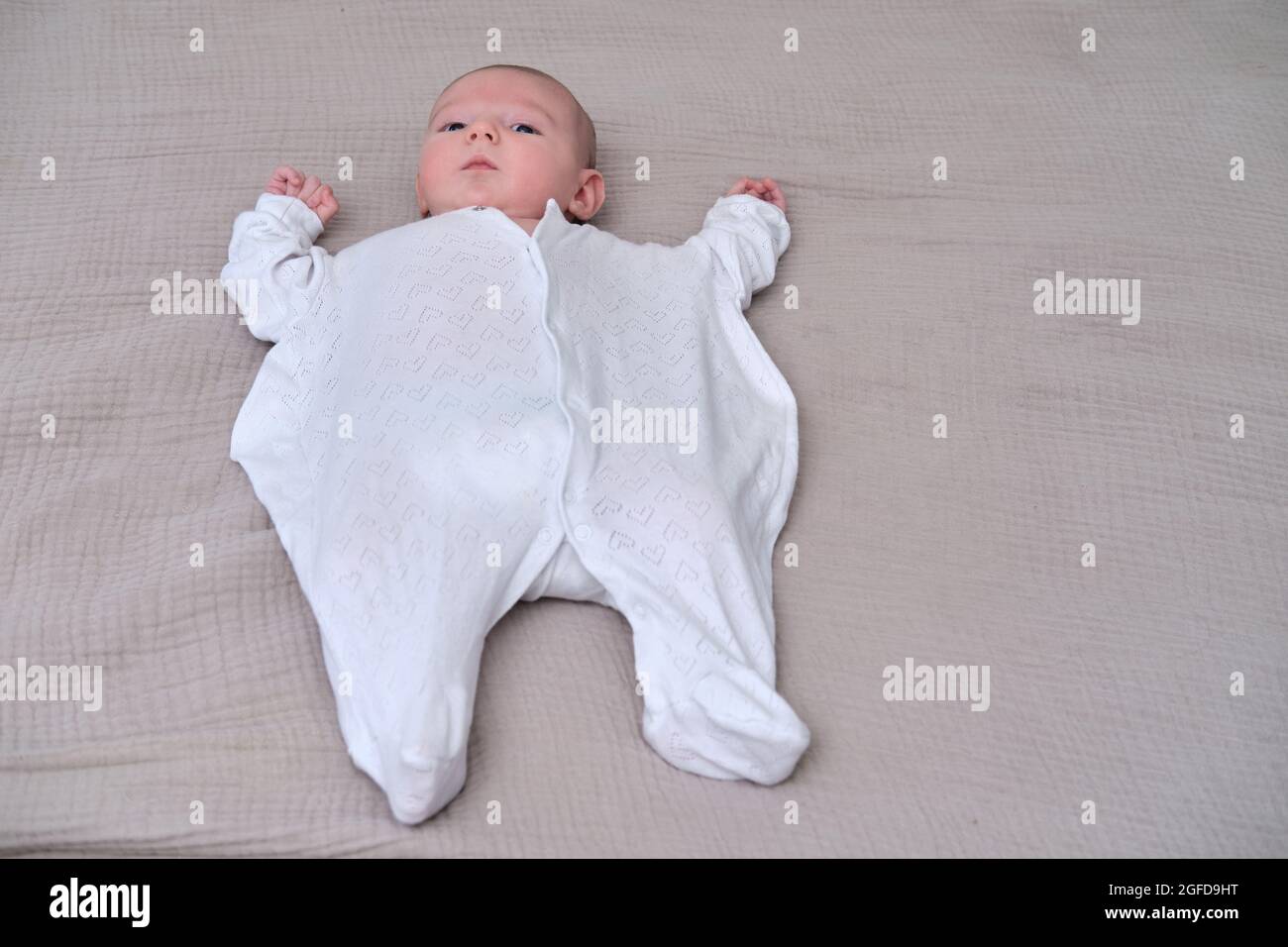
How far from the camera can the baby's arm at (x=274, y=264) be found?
62.7 inches

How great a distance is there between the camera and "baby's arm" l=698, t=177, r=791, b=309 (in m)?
1.67

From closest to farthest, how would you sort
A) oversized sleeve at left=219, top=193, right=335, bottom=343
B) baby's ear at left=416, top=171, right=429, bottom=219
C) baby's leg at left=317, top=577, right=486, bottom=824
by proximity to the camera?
1. baby's leg at left=317, top=577, right=486, bottom=824
2. oversized sleeve at left=219, top=193, right=335, bottom=343
3. baby's ear at left=416, top=171, right=429, bottom=219

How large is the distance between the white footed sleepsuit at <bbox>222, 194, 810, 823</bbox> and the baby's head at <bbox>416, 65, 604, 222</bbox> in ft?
0.25

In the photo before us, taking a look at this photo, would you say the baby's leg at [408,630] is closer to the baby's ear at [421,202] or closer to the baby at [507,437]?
the baby at [507,437]

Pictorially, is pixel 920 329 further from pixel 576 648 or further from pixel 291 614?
pixel 291 614

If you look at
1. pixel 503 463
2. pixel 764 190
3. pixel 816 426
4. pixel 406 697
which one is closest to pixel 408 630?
pixel 406 697

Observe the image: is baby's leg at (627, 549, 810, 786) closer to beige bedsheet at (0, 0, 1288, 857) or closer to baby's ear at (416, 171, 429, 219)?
beige bedsheet at (0, 0, 1288, 857)

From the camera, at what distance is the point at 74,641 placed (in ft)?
4.34

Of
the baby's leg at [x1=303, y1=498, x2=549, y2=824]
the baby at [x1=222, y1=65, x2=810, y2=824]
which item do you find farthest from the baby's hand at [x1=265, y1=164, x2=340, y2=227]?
the baby's leg at [x1=303, y1=498, x2=549, y2=824]

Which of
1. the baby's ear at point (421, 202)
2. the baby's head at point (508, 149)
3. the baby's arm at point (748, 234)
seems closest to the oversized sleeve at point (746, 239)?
the baby's arm at point (748, 234)

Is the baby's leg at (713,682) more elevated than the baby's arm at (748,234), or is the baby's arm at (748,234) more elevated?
the baby's arm at (748,234)

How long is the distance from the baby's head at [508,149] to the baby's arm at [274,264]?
16 cm

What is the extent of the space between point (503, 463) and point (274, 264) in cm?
45

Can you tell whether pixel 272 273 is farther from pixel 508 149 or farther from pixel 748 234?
pixel 748 234
